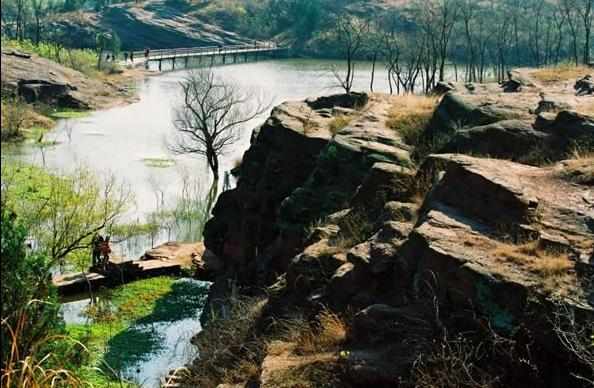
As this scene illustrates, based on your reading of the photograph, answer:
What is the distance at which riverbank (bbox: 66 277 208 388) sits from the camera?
2162 centimetres

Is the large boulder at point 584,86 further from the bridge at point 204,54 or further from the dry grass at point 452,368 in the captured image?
the bridge at point 204,54

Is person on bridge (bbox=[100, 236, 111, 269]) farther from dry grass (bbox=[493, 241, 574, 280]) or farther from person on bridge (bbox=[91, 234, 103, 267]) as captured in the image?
dry grass (bbox=[493, 241, 574, 280])

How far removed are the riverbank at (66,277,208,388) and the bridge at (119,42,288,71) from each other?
3352 inches

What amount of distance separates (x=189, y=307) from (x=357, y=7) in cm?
13496

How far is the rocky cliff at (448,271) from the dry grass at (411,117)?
740 mm

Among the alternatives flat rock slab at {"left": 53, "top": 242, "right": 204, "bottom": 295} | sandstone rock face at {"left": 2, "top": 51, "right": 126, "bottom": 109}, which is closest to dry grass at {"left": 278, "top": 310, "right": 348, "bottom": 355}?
flat rock slab at {"left": 53, "top": 242, "right": 204, "bottom": 295}

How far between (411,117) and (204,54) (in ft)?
347

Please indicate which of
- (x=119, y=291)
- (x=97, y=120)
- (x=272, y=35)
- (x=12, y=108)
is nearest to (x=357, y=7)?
(x=272, y=35)

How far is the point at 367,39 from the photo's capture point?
11312 centimetres

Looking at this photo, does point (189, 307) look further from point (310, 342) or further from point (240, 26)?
point (240, 26)

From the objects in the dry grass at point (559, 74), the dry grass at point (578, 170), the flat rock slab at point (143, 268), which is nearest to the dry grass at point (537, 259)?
the dry grass at point (578, 170)

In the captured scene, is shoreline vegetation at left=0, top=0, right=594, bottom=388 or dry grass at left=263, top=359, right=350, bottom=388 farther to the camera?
dry grass at left=263, top=359, right=350, bottom=388

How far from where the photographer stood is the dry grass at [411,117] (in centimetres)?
2021

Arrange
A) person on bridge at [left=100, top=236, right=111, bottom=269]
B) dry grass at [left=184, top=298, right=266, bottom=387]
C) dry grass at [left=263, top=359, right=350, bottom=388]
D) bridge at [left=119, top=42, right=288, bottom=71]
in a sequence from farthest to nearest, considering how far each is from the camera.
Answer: bridge at [left=119, top=42, right=288, bottom=71], person on bridge at [left=100, top=236, right=111, bottom=269], dry grass at [left=184, top=298, right=266, bottom=387], dry grass at [left=263, top=359, right=350, bottom=388]
